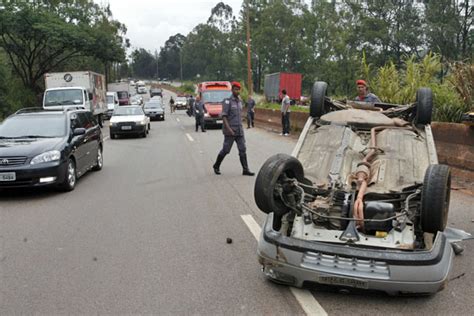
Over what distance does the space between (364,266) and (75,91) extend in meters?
22.6

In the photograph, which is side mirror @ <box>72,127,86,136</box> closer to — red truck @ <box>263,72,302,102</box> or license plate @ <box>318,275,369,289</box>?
license plate @ <box>318,275,369,289</box>

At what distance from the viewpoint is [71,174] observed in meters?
9.15

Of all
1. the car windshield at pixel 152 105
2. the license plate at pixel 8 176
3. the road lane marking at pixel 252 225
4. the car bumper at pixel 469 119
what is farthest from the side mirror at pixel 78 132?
the car windshield at pixel 152 105

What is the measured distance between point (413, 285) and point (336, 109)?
3557 millimetres

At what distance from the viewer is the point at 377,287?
377 cm

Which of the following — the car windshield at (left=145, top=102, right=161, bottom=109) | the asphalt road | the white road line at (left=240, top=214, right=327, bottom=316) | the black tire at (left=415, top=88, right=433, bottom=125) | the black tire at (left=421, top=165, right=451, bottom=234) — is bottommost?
the asphalt road

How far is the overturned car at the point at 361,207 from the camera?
3.77 meters

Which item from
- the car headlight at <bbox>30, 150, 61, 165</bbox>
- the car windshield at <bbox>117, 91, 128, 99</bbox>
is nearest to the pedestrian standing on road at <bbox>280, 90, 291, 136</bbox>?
the car headlight at <bbox>30, 150, 61, 165</bbox>

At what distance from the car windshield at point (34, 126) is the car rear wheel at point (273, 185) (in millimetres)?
5835

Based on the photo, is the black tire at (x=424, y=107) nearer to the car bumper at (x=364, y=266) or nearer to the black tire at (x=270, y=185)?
the black tire at (x=270, y=185)

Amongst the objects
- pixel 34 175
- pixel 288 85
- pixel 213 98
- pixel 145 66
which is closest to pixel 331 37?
pixel 288 85

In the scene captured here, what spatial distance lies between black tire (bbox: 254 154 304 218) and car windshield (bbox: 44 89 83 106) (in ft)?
67.2

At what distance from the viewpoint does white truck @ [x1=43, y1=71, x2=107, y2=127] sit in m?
23.3

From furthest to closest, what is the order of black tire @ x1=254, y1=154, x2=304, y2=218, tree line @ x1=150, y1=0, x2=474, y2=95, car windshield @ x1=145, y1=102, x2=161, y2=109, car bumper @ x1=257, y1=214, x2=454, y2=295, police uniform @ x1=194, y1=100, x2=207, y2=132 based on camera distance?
tree line @ x1=150, y1=0, x2=474, y2=95 < car windshield @ x1=145, y1=102, x2=161, y2=109 < police uniform @ x1=194, y1=100, x2=207, y2=132 < black tire @ x1=254, y1=154, x2=304, y2=218 < car bumper @ x1=257, y1=214, x2=454, y2=295
